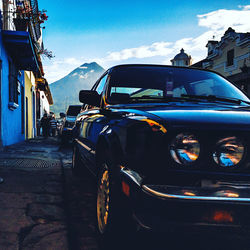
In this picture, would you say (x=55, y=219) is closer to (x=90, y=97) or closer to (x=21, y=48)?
(x=90, y=97)

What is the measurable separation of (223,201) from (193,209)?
0.16 metres

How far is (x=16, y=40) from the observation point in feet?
30.0

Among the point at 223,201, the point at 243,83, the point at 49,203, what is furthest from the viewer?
the point at 243,83

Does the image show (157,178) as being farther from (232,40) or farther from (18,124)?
(232,40)

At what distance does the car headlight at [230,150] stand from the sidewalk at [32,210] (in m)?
1.39

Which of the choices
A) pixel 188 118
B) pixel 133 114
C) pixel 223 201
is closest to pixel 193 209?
pixel 223 201

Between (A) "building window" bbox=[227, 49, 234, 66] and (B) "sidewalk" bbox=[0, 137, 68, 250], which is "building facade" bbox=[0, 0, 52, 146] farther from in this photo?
(A) "building window" bbox=[227, 49, 234, 66]

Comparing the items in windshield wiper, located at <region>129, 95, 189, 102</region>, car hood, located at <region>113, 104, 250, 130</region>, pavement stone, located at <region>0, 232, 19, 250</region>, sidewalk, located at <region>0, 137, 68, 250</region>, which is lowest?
sidewalk, located at <region>0, 137, 68, 250</region>

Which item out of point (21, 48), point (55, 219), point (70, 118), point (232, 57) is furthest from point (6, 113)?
point (232, 57)

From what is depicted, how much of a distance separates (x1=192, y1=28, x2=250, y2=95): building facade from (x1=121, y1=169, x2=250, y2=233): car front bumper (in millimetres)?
20405

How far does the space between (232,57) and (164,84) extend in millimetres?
22998

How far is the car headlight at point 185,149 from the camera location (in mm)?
1748

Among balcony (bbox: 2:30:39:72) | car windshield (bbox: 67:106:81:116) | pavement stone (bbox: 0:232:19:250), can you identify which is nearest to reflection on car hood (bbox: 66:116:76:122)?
car windshield (bbox: 67:106:81:116)

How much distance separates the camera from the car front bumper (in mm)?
1581
